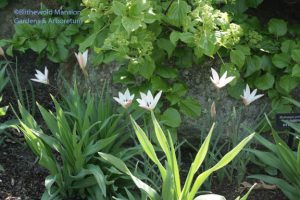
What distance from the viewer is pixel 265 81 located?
2.79m

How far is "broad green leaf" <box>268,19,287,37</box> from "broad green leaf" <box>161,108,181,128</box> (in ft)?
2.35

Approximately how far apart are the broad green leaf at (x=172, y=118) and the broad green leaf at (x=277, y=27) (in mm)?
717

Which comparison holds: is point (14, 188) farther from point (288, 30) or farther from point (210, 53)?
point (288, 30)

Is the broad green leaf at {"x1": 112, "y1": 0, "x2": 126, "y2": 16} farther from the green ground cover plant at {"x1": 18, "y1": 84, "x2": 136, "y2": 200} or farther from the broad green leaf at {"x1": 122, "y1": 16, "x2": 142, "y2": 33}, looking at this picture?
the green ground cover plant at {"x1": 18, "y1": 84, "x2": 136, "y2": 200}

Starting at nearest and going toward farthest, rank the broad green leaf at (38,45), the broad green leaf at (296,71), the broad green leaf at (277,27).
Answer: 1. the broad green leaf at (296,71)
2. the broad green leaf at (277,27)
3. the broad green leaf at (38,45)

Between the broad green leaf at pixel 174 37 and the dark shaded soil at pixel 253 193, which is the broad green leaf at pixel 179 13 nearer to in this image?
the broad green leaf at pixel 174 37

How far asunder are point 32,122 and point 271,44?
129 cm

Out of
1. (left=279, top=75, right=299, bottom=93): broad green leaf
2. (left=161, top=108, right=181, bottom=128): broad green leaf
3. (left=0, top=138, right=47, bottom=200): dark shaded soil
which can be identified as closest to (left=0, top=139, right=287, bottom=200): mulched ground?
(left=0, top=138, right=47, bottom=200): dark shaded soil

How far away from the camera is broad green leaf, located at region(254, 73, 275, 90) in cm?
277

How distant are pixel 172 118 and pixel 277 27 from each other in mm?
786

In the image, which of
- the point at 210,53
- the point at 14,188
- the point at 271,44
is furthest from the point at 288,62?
the point at 14,188

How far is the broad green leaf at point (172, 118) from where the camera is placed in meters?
2.66

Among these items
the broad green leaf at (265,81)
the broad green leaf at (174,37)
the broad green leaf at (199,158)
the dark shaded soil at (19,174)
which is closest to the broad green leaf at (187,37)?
the broad green leaf at (174,37)

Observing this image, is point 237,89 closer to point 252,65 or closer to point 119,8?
point 252,65
